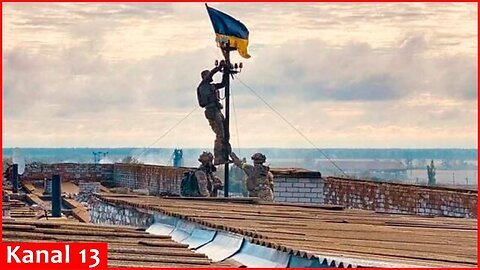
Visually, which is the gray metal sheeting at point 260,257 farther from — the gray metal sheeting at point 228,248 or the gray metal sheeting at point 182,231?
the gray metal sheeting at point 182,231

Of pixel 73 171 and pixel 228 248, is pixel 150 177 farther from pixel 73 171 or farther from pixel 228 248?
pixel 228 248

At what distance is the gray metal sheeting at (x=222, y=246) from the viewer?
964 cm

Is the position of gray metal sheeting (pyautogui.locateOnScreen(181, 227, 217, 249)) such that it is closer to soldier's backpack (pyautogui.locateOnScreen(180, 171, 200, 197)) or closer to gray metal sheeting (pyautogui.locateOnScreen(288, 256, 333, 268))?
gray metal sheeting (pyautogui.locateOnScreen(288, 256, 333, 268))

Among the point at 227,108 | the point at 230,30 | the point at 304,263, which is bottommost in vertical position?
the point at 304,263

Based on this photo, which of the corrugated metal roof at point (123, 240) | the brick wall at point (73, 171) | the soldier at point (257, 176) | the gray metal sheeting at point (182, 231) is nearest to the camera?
the corrugated metal roof at point (123, 240)

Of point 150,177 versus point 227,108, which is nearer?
point 227,108

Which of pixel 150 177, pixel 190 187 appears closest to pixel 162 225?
pixel 190 187

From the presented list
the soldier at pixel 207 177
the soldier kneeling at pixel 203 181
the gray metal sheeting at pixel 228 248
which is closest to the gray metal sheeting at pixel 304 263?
the gray metal sheeting at pixel 228 248

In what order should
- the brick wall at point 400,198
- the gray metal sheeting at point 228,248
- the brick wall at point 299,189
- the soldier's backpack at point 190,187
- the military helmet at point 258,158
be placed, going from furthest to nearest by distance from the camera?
1. the brick wall at point 299,189
2. the military helmet at point 258,158
3. the soldier's backpack at point 190,187
4. the brick wall at point 400,198
5. the gray metal sheeting at point 228,248

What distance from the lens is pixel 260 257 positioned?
354 inches

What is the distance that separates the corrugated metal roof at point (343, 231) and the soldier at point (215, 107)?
3423mm

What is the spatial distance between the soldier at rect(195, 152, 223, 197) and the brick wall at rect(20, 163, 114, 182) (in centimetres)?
1932

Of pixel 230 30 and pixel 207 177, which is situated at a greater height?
pixel 230 30

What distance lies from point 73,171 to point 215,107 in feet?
68.7
